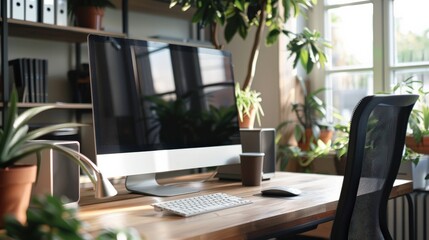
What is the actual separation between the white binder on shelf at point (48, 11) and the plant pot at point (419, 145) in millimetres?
2139

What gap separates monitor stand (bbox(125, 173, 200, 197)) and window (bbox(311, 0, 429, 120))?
78.4 inches

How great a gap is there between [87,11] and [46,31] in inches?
10.5

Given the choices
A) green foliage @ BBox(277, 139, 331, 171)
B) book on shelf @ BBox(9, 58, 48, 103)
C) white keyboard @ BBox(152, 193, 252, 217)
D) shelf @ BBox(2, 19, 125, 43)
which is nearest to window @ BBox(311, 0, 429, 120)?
green foliage @ BBox(277, 139, 331, 171)

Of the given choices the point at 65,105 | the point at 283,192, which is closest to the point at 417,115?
the point at 283,192

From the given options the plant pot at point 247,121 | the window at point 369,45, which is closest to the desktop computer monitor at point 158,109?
the plant pot at point 247,121

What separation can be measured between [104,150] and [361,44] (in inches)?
94.5

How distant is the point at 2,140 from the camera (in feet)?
3.70

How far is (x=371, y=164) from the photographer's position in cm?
147

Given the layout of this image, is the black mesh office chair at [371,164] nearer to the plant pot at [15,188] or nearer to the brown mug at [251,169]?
the brown mug at [251,169]

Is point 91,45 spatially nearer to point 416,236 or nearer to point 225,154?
point 225,154

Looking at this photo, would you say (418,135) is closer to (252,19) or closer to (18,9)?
(252,19)

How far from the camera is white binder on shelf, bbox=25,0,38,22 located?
280 cm

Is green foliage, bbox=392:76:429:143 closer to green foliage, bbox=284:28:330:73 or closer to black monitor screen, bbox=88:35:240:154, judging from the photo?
green foliage, bbox=284:28:330:73

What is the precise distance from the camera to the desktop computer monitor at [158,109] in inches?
63.7
